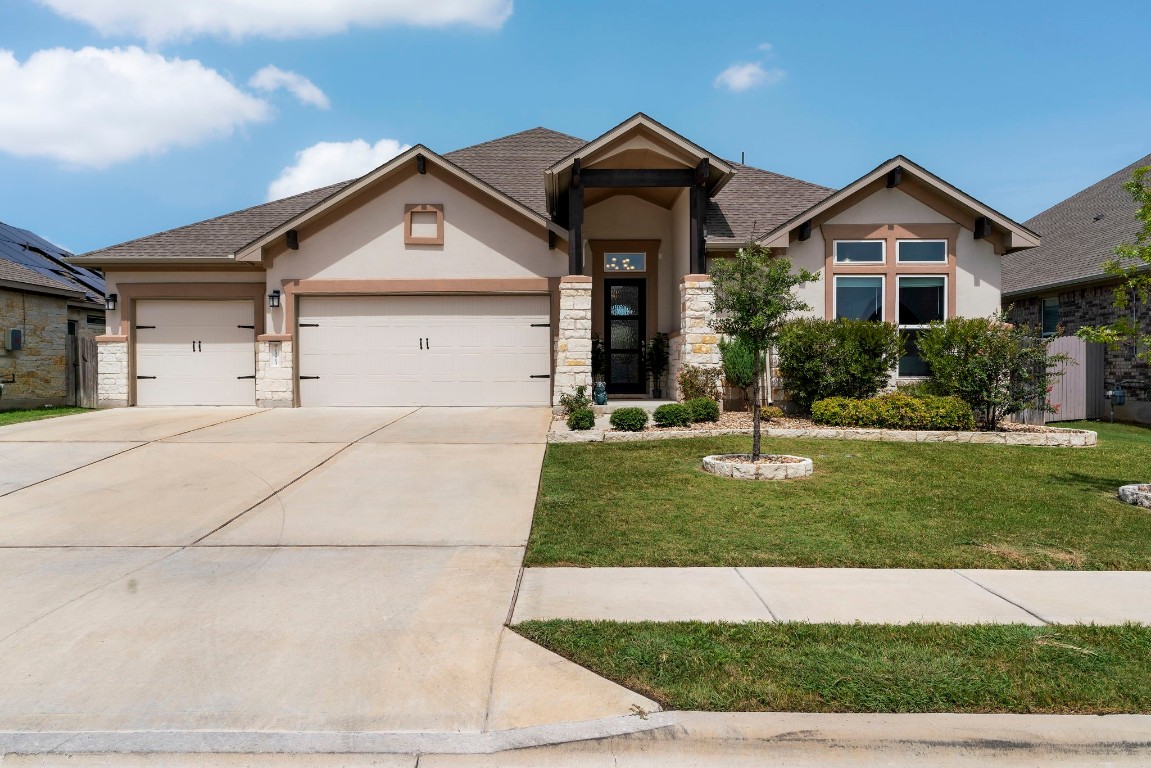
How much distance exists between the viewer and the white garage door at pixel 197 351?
15.6 metres

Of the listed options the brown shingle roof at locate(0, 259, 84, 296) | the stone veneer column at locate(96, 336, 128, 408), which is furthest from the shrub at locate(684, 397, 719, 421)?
the brown shingle roof at locate(0, 259, 84, 296)

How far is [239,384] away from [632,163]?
10.1 metres

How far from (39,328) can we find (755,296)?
1880 centimetres

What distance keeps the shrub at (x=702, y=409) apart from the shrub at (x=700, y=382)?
936 millimetres

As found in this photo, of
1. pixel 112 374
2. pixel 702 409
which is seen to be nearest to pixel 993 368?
pixel 702 409

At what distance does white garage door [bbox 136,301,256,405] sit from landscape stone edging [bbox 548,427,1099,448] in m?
8.60

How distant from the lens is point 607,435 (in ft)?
36.3

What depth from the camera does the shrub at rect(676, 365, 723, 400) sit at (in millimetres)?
13391

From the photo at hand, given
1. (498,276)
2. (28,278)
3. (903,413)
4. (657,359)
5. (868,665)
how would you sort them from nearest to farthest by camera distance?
1. (868,665)
2. (903,413)
3. (498,276)
4. (657,359)
5. (28,278)

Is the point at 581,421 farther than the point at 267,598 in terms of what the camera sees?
Yes

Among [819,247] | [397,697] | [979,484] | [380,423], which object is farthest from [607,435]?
[397,697]

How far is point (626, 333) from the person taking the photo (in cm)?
1623

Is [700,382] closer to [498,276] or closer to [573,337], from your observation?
[573,337]

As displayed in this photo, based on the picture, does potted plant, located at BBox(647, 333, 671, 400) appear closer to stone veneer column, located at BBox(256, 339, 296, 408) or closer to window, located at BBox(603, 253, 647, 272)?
window, located at BBox(603, 253, 647, 272)
